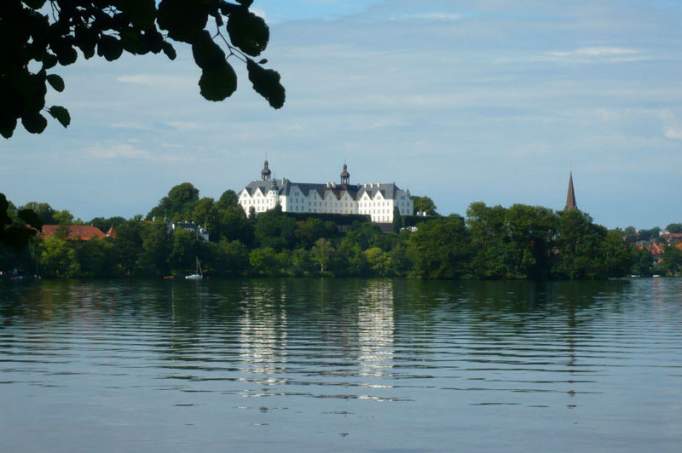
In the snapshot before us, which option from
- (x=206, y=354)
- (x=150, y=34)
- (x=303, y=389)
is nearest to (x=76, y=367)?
(x=206, y=354)

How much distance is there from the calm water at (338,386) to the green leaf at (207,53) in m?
13.2

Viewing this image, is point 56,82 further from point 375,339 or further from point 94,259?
point 94,259

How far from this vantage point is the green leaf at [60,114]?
594 centimetres

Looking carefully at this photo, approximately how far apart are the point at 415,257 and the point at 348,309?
92.2m

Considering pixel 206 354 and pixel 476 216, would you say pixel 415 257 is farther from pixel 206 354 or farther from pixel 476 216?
pixel 206 354

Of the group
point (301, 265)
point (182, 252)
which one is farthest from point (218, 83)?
point (301, 265)

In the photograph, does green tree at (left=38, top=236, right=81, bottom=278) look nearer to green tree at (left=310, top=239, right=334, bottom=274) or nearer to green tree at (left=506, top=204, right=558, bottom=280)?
green tree at (left=310, top=239, right=334, bottom=274)

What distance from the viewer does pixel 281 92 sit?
16.1 feet

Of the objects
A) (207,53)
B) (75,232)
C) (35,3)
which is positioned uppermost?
(75,232)

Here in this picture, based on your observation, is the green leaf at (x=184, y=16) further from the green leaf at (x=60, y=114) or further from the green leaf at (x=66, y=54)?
the green leaf at (x=60, y=114)

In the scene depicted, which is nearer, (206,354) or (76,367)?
(76,367)

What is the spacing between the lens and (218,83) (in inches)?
191

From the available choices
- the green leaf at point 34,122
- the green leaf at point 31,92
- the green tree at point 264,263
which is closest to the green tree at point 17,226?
the green leaf at point 34,122

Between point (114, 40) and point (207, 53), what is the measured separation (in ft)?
2.73
